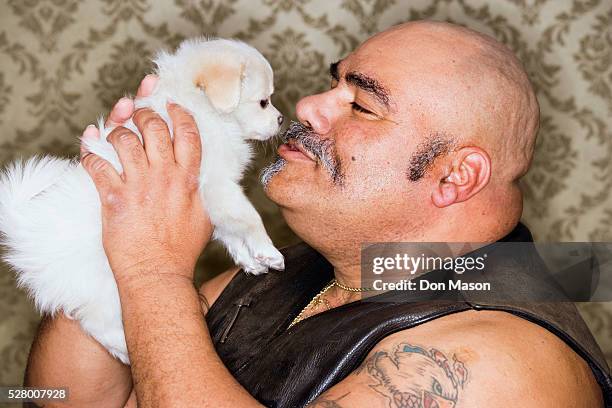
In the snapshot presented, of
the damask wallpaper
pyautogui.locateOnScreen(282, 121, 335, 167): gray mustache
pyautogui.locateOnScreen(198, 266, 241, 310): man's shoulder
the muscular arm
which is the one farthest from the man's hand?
the damask wallpaper

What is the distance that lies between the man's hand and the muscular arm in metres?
0.43

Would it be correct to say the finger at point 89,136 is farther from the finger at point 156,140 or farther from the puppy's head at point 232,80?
the puppy's head at point 232,80

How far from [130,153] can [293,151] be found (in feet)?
1.16

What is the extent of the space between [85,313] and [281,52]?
1872mm

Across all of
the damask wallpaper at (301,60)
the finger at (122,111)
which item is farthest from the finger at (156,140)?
the damask wallpaper at (301,60)

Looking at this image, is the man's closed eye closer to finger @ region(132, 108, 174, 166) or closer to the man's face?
the man's face

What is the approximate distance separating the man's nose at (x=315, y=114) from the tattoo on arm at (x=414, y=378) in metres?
0.56

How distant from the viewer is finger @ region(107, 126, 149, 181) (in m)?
1.56

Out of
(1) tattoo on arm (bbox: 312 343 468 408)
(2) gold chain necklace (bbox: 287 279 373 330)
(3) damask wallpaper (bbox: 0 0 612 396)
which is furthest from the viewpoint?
(3) damask wallpaper (bbox: 0 0 612 396)

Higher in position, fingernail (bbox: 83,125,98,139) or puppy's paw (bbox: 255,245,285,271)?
fingernail (bbox: 83,125,98,139)

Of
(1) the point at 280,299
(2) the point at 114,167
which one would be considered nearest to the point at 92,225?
(2) the point at 114,167

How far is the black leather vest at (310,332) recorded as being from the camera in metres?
1.35

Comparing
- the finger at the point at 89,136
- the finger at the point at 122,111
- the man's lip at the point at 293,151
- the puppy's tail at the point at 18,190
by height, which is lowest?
the puppy's tail at the point at 18,190

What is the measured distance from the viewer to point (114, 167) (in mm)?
1588
